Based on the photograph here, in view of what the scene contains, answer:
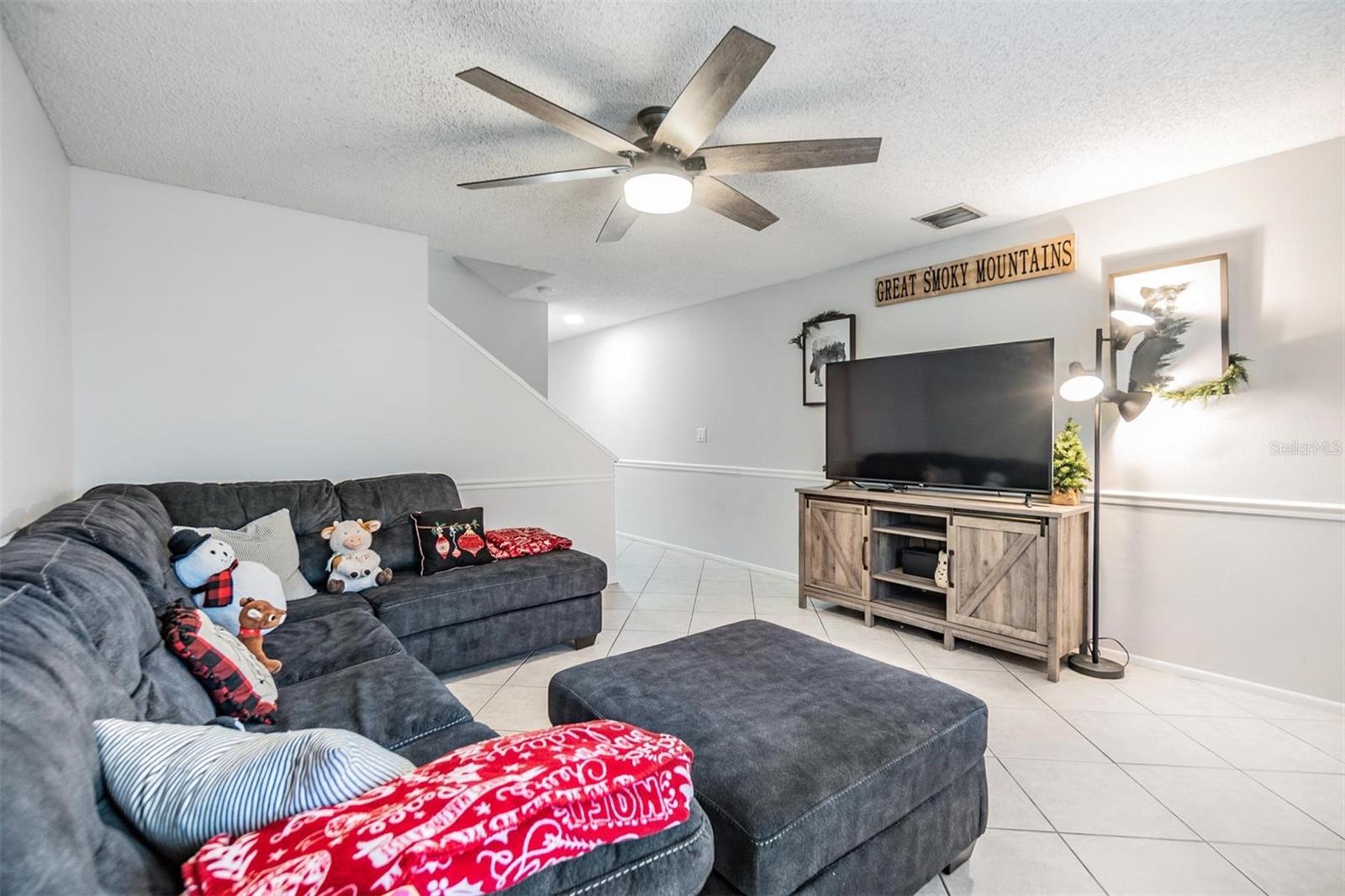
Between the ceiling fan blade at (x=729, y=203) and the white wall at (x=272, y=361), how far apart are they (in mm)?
2026

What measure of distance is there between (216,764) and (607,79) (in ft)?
6.95

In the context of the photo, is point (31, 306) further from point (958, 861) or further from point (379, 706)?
point (958, 861)

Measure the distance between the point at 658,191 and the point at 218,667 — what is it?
1.97 metres

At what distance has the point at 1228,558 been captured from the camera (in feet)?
8.70

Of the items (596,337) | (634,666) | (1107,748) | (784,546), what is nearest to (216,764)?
(634,666)

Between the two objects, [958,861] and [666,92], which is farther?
[666,92]

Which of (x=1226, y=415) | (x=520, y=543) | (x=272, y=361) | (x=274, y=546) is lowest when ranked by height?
(x=520, y=543)

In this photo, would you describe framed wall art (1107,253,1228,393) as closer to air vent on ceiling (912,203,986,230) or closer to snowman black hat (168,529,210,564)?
air vent on ceiling (912,203,986,230)

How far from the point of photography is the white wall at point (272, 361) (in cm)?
280

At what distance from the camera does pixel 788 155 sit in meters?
2.04

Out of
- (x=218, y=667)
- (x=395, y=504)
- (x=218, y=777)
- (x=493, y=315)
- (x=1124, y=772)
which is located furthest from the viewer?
(x=493, y=315)

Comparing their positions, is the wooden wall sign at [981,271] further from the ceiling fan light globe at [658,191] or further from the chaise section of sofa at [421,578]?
the chaise section of sofa at [421,578]

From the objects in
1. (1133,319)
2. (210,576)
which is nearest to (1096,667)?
(1133,319)

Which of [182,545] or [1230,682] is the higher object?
[182,545]
